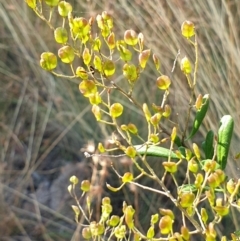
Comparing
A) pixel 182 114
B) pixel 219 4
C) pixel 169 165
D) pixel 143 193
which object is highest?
pixel 169 165

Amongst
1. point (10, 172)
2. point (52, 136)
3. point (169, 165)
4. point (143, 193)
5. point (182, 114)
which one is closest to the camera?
point (169, 165)

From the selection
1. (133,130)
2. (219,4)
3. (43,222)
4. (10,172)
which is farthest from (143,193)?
(133,130)

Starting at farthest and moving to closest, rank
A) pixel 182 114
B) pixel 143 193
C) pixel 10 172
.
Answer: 1. pixel 10 172
2. pixel 143 193
3. pixel 182 114

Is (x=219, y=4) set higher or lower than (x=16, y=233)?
higher

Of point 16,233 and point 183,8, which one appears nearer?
point 183,8

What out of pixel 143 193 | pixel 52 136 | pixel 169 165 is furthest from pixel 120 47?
pixel 52 136

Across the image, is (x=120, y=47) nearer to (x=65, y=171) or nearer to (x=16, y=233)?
(x=16, y=233)

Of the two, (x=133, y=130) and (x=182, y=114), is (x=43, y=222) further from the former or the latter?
(x=133, y=130)
